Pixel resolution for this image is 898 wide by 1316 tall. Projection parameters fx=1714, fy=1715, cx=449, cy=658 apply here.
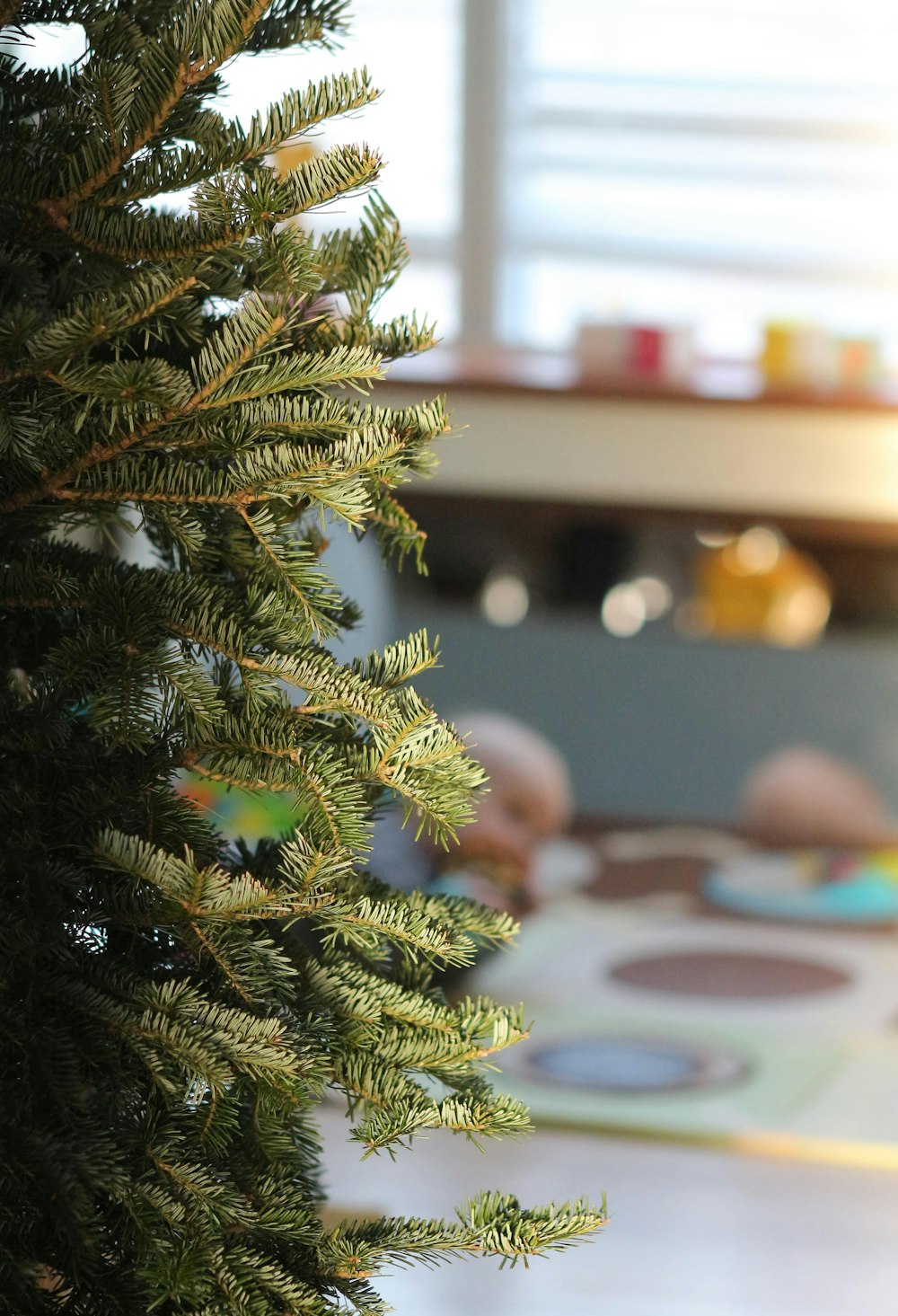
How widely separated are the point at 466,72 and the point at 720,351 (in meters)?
0.74

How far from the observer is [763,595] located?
2.55 metres

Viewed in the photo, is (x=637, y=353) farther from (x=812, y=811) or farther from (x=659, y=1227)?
(x=659, y=1227)

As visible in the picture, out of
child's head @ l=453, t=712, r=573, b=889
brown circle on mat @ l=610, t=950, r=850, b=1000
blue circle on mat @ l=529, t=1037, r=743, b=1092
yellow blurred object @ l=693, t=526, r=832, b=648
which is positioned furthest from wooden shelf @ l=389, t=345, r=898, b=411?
blue circle on mat @ l=529, t=1037, r=743, b=1092

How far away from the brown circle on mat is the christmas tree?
4.01ft

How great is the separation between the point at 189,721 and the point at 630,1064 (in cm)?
114

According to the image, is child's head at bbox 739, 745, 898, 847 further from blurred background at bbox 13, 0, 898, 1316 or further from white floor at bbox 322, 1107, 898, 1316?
white floor at bbox 322, 1107, 898, 1316

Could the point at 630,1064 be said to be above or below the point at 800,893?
below

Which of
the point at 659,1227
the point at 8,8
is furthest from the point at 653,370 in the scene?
the point at 8,8

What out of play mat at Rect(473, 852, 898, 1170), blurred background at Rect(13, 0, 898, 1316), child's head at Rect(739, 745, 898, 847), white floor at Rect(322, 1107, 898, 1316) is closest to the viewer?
white floor at Rect(322, 1107, 898, 1316)

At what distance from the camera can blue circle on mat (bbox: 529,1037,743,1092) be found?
5.12 ft

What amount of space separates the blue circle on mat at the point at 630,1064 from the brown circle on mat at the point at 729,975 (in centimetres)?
14

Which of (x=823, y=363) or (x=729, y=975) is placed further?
(x=823, y=363)

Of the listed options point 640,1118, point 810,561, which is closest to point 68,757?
point 640,1118

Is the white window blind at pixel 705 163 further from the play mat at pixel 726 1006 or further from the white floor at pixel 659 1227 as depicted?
the white floor at pixel 659 1227
